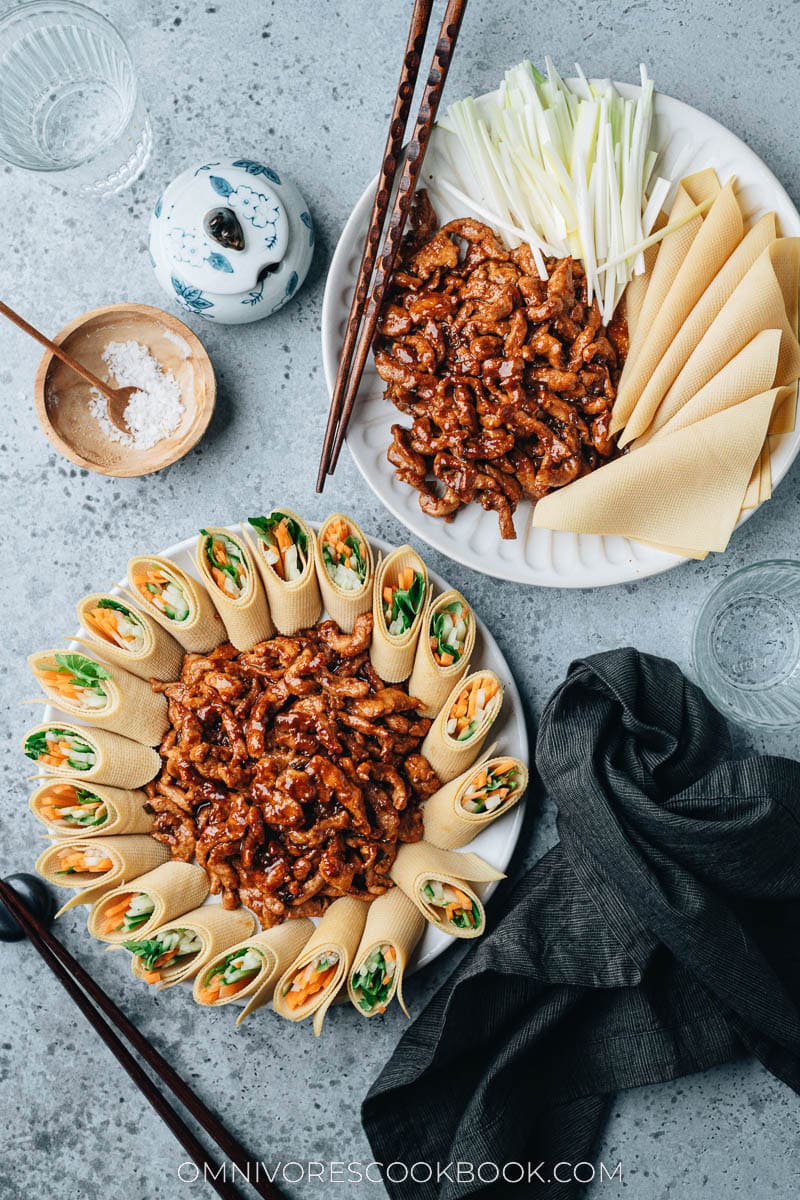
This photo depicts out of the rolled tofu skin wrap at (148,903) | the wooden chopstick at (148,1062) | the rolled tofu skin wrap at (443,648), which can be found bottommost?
the wooden chopstick at (148,1062)

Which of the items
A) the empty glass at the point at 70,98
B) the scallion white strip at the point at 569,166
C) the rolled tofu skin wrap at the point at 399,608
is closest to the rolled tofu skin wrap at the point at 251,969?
the rolled tofu skin wrap at the point at 399,608

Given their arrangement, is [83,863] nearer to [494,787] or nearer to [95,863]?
[95,863]

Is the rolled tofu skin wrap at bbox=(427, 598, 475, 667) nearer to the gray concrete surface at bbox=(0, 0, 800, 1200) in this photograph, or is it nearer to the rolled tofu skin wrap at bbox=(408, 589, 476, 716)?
the rolled tofu skin wrap at bbox=(408, 589, 476, 716)

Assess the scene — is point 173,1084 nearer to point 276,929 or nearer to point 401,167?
point 276,929

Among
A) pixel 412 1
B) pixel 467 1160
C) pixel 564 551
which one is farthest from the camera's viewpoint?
pixel 412 1

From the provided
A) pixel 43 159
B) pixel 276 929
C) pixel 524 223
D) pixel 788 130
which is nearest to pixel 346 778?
pixel 276 929

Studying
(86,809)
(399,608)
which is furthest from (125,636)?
(399,608)

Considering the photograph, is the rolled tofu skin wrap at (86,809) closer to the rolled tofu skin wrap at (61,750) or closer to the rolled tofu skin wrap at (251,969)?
the rolled tofu skin wrap at (61,750)
